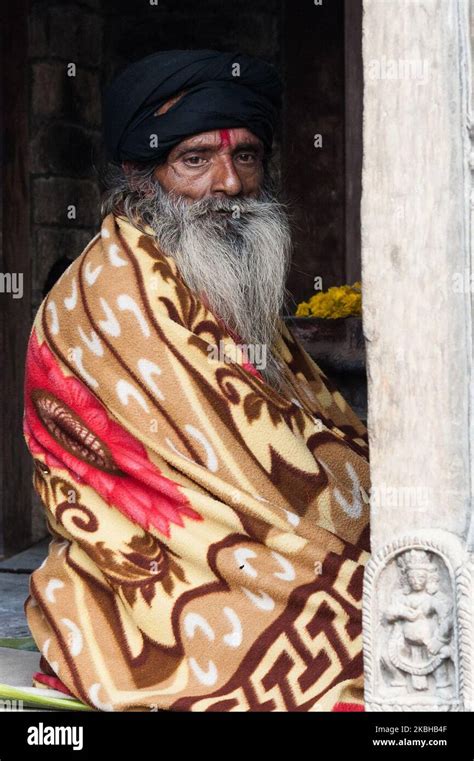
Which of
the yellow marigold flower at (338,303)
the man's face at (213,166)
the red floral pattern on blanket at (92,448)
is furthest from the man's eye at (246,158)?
the yellow marigold flower at (338,303)

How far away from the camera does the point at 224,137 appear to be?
3680 millimetres

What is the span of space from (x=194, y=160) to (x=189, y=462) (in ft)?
3.10

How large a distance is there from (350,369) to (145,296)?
76.0 inches

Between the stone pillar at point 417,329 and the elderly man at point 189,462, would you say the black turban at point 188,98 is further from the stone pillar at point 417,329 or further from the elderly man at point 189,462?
the stone pillar at point 417,329

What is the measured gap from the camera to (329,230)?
258 inches

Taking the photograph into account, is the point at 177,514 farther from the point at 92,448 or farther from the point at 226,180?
the point at 226,180

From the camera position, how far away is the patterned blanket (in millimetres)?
3113

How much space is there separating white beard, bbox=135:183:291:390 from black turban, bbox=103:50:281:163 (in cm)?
16

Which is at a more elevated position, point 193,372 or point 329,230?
point 329,230
